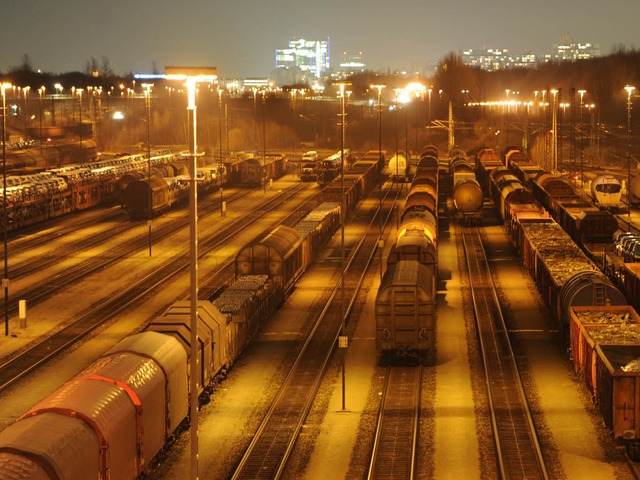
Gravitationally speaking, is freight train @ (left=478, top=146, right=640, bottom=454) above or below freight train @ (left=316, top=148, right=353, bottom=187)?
below

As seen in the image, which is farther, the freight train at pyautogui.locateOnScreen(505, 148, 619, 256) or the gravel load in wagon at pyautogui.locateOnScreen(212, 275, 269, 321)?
the freight train at pyautogui.locateOnScreen(505, 148, 619, 256)

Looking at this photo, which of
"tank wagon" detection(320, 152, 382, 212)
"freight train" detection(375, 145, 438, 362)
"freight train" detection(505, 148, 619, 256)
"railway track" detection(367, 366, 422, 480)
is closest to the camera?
"railway track" detection(367, 366, 422, 480)

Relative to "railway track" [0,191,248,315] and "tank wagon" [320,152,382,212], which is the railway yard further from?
"tank wagon" [320,152,382,212]

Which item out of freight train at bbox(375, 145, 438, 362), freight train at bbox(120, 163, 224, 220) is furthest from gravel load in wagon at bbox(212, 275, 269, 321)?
Result: freight train at bbox(120, 163, 224, 220)

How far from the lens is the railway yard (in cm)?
2278

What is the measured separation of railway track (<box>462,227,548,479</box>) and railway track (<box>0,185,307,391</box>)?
14.2 meters

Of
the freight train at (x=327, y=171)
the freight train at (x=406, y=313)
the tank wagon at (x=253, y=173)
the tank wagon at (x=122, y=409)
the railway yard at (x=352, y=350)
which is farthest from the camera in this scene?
the tank wagon at (x=253, y=173)

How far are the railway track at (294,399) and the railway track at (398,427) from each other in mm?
2063

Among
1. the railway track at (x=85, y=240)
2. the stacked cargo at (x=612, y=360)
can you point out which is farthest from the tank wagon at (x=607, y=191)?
the stacked cargo at (x=612, y=360)

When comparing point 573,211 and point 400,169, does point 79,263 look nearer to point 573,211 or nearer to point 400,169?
point 573,211

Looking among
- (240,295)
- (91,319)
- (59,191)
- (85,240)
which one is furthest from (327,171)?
(240,295)

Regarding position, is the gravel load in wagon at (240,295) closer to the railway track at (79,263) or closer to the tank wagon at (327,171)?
the railway track at (79,263)

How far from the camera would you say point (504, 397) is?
91.8ft

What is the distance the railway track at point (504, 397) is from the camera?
22.5 metres
